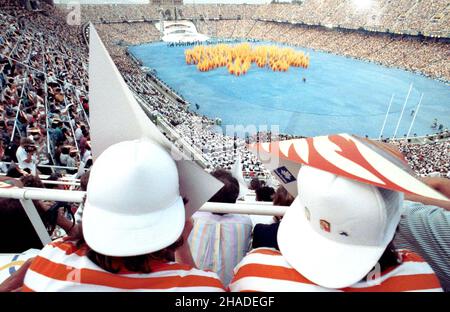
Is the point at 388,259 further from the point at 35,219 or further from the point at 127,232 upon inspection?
the point at 35,219

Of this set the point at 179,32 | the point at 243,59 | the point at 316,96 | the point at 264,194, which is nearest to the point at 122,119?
the point at 264,194

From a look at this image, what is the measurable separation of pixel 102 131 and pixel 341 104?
21.2 metres

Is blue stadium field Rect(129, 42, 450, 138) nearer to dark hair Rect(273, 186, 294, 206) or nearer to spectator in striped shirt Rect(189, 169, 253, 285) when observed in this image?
dark hair Rect(273, 186, 294, 206)

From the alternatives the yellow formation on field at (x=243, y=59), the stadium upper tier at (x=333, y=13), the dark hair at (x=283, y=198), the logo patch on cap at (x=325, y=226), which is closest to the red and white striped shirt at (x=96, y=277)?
the logo patch on cap at (x=325, y=226)

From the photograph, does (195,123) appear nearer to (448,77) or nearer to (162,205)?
(162,205)

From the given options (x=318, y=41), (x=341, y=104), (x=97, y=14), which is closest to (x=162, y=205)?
(x=341, y=104)

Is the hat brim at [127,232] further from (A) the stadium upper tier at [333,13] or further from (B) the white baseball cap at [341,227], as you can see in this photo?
(A) the stadium upper tier at [333,13]

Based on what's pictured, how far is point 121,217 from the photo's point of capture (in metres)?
0.98

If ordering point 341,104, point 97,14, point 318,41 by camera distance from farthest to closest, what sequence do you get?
point 97,14, point 318,41, point 341,104

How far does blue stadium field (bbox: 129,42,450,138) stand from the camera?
58.3 ft

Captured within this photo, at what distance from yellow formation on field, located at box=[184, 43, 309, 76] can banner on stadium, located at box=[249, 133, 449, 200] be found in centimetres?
2612

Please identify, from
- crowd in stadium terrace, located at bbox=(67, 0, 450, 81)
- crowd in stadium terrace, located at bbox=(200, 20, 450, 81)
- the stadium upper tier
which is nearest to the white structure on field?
crowd in stadium terrace, located at bbox=(67, 0, 450, 81)

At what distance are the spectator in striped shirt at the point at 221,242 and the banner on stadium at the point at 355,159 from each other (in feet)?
1.68

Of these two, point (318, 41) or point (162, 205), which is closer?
point (162, 205)
